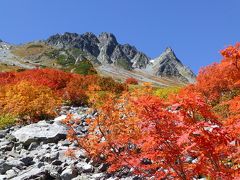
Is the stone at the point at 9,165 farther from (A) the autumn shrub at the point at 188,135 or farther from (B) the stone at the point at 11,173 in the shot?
(A) the autumn shrub at the point at 188,135

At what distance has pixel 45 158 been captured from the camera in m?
13.0

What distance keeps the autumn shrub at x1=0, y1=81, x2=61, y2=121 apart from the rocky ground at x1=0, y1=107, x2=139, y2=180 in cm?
278

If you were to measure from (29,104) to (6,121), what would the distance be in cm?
133

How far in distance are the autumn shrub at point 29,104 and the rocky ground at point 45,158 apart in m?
2.78

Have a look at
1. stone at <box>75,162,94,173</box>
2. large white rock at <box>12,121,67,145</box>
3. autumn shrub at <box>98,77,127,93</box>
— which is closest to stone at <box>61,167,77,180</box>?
stone at <box>75,162,94,173</box>

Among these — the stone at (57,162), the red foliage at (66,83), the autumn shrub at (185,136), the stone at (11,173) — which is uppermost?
the red foliage at (66,83)

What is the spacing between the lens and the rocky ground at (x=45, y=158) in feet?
37.8

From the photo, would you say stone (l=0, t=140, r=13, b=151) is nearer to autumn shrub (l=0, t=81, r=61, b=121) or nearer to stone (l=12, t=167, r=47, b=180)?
stone (l=12, t=167, r=47, b=180)

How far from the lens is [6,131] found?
18.1m

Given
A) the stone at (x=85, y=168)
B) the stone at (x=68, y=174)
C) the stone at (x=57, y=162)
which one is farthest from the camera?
the stone at (x=57, y=162)

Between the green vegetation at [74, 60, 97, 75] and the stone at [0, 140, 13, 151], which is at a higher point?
the green vegetation at [74, 60, 97, 75]

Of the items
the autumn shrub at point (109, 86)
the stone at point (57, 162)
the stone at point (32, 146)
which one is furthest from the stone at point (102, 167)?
the autumn shrub at point (109, 86)

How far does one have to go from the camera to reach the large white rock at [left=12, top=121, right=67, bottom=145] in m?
15.2

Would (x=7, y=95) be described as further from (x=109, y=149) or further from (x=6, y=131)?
(x=109, y=149)
